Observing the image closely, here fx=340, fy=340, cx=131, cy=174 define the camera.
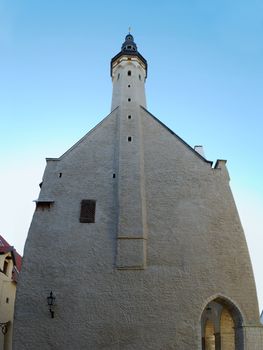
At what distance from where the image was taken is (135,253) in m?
12.9

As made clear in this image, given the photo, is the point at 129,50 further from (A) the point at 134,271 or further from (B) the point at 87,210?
(A) the point at 134,271

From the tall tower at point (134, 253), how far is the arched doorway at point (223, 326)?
5 cm

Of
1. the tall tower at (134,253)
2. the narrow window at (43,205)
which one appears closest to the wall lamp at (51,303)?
the tall tower at (134,253)

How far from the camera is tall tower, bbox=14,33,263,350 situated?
11.7 m

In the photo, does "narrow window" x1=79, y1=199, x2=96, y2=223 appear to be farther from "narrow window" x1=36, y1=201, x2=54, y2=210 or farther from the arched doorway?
the arched doorway

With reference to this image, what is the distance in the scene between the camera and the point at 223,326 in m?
15.0

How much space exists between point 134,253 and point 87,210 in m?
2.75

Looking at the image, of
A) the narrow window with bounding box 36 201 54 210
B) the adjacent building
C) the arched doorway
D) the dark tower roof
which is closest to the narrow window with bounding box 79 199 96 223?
the narrow window with bounding box 36 201 54 210

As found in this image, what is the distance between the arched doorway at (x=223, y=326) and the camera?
39.5ft

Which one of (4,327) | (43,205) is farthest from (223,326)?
(4,327)

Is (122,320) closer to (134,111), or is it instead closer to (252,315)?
(252,315)

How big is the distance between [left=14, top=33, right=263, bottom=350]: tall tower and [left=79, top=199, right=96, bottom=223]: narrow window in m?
0.04

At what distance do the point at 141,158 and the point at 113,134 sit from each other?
2125mm

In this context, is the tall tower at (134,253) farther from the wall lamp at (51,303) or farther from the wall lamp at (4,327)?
the wall lamp at (4,327)
